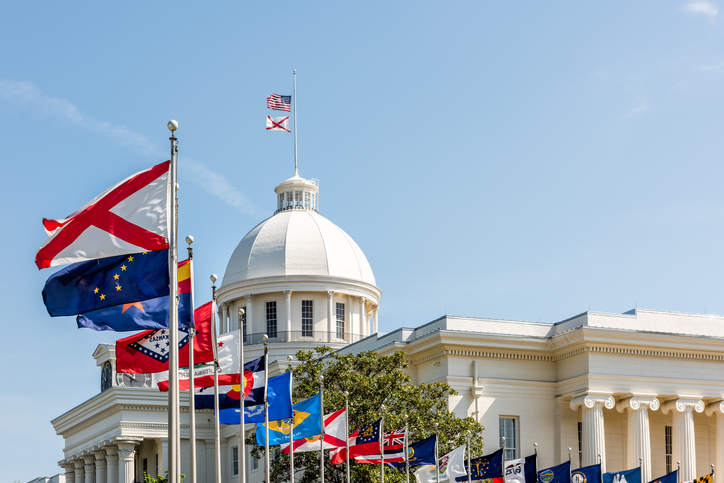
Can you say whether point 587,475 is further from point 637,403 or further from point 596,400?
point 637,403

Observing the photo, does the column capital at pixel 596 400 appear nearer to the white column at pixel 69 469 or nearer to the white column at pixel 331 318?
the white column at pixel 331 318

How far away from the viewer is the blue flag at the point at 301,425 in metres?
30.7

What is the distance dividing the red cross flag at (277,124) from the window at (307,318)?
1138 cm

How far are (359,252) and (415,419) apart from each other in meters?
31.9

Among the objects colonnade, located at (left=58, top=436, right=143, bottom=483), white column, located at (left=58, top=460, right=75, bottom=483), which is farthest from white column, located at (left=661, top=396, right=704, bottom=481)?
white column, located at (left=58, top=460, right=75, bottom=483)

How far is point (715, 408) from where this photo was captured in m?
47.7

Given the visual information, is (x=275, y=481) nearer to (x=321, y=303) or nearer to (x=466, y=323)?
(x=466, y=323)

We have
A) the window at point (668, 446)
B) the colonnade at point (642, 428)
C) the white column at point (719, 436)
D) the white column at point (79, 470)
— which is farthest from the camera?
the white column at point (79, 470)

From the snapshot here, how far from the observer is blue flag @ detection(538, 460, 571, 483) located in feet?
108

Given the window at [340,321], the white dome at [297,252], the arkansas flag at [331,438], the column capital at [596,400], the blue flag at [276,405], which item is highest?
the white dome at [297,252]

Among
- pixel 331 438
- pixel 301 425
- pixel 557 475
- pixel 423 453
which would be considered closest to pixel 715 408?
pixel 557 475

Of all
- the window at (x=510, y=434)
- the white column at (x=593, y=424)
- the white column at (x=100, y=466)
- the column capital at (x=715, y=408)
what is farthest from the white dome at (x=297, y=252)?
the column capital at (x=715, y=408)

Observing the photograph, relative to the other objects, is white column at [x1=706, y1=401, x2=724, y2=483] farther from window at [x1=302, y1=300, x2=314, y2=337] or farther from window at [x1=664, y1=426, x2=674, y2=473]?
window at [x1=302, y1=300, x2=314, y2=337]

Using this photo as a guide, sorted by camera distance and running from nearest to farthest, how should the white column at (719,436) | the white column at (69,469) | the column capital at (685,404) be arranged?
the column capital at (685,404) → the white column at (719,436) → the white column at (69,469)
